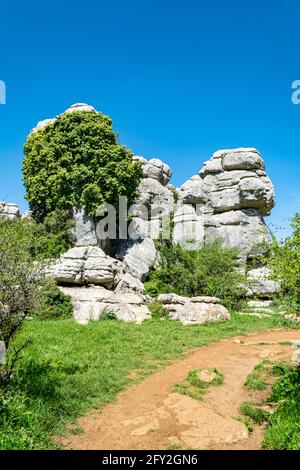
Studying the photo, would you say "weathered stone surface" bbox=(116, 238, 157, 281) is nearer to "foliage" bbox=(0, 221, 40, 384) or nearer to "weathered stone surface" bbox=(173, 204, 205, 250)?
"weathered stone surface" bbox=(173, 204, 205, 250)

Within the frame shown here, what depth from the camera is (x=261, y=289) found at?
33406 mm

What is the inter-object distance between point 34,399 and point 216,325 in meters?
15.2

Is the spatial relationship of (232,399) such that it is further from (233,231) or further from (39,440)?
(233,231)

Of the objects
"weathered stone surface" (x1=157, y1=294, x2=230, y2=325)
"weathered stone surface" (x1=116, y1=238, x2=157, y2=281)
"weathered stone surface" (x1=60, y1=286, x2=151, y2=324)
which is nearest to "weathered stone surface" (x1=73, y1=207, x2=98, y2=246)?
"weathered stone surface" (x1=116, y1=238, x2=157, y2=281)

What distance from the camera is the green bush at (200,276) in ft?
95.0

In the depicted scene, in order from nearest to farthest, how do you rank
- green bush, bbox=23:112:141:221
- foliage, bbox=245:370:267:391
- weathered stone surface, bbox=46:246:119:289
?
foliage, bbox=245:370:267:391 → weathered stone surface, bbox=46:246:119:289 → green bush, bbox=23:112:141:221

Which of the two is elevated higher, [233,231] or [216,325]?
[233,231]

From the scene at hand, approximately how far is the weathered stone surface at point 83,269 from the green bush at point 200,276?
548 centimetres

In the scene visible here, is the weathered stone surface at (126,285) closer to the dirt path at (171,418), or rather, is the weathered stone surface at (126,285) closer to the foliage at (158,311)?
the foliage at (158,311)

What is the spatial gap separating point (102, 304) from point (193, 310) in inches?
242

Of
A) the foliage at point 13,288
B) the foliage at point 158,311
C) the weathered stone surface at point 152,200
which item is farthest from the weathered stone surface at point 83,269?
the foliage at point 13,288

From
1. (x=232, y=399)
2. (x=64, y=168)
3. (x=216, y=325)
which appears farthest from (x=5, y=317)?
(x=64, y=168)

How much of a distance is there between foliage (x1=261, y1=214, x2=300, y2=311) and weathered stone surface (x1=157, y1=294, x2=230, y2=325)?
1329 centimetres

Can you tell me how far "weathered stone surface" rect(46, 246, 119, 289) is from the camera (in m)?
26.5
